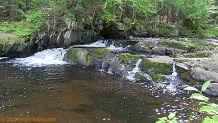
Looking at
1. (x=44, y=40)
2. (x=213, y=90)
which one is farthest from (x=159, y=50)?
(x=44, y=40)

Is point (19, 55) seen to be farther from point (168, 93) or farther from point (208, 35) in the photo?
point (208, 35)

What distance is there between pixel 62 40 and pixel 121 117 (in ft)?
44.1

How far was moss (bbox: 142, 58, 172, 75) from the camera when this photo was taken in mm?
14125

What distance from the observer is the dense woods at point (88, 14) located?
2008cm

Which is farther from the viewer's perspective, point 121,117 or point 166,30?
point 166,30

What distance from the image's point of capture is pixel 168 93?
36.8 ft

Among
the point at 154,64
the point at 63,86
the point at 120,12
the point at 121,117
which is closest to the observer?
the point at 121,117

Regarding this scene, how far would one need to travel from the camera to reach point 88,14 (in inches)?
876

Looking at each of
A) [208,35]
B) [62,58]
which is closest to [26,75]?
[62,58]

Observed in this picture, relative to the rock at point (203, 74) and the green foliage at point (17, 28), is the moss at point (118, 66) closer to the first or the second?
the rock at point (203, 74)

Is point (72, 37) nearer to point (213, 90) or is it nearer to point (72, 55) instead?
point (72, 55)

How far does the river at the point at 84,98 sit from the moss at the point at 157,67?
207cm

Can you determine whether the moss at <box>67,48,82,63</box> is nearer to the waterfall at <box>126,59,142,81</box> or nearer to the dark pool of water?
the dark pool of water

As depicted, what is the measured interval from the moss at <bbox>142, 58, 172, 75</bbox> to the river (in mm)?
2068
